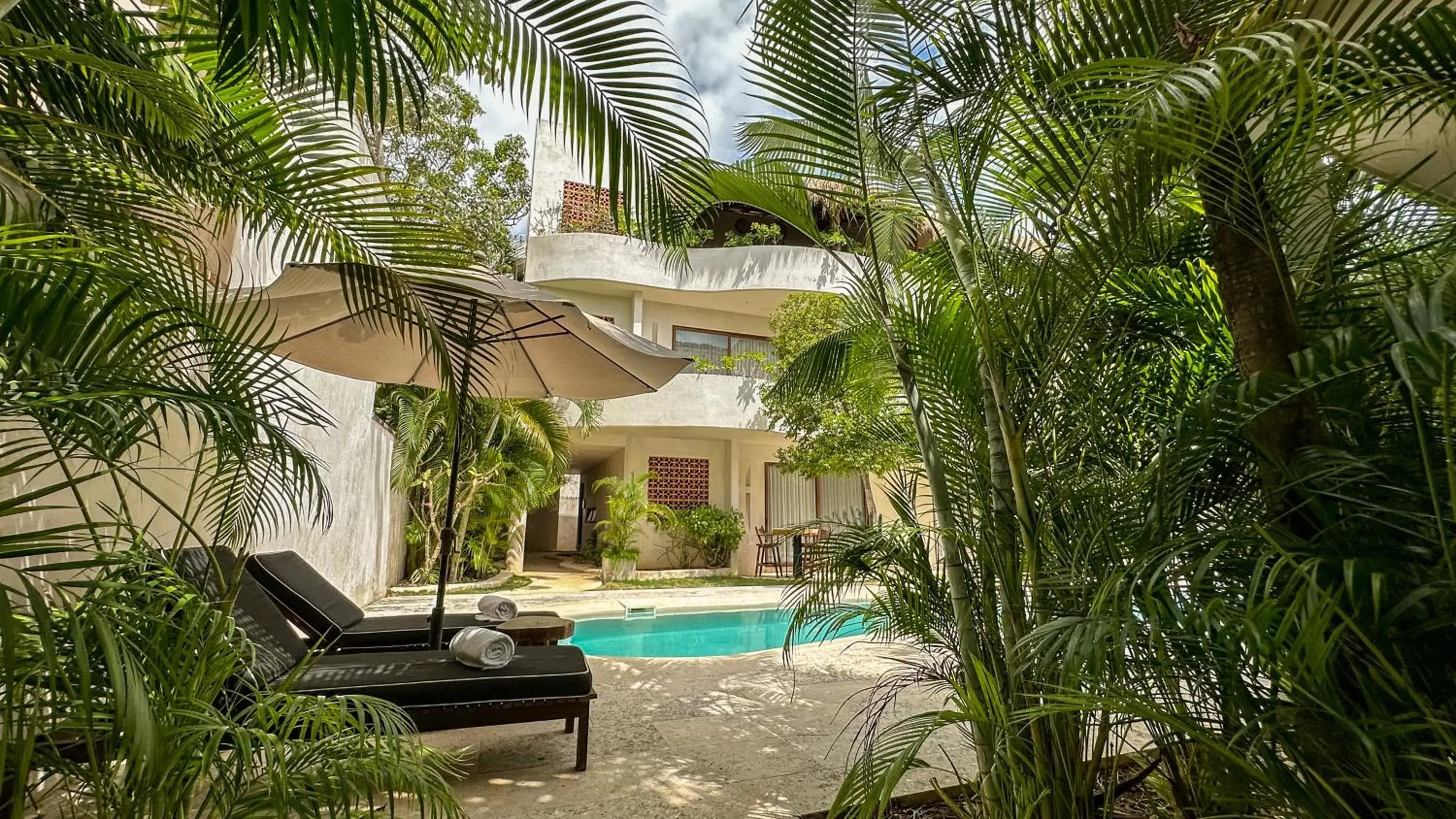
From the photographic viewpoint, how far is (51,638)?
0.92 meters

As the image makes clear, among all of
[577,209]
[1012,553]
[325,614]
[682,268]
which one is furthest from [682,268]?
[1012,553]

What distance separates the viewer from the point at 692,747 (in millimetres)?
3324

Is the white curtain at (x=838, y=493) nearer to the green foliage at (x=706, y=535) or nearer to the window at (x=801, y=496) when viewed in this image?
the window at (x=801, y=496)

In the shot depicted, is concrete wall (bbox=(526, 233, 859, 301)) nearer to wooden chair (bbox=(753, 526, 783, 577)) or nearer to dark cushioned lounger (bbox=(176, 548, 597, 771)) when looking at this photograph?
wooden chair (bbox=(753, 526, 783, 577))

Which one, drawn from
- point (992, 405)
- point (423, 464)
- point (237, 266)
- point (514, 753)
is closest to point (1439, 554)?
point (992, 405)

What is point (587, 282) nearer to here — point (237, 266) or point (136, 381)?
point (237, 266)

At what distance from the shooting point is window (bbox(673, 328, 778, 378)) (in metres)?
13.5

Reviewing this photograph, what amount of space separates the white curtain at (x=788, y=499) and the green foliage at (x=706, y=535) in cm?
126

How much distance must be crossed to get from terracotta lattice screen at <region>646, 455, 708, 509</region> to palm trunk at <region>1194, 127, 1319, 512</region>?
500 inches

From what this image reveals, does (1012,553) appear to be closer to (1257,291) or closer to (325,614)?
(1257,291)

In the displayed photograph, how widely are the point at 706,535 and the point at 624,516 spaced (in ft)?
7.11

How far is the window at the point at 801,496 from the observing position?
1504 centimetres

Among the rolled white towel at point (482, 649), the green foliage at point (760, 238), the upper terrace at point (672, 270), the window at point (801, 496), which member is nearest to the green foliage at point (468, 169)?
the upper terrace at point (672, 270)

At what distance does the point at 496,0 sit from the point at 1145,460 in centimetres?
232
